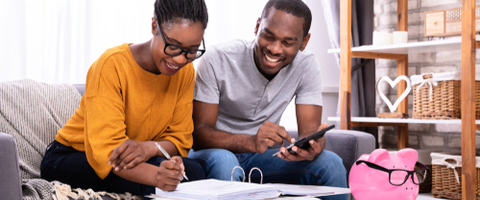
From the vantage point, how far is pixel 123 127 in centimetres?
135

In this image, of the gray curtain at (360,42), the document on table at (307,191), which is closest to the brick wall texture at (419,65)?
the gray curtain at (360,42)

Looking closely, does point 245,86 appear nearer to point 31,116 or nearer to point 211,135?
point 211,135

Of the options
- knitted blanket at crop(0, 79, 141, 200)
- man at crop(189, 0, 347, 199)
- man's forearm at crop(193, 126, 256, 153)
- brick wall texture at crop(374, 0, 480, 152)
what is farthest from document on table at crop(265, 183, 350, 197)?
brick wall texture at crop(374, 0, 480, 152)

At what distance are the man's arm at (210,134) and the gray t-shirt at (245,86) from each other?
0.10 ft

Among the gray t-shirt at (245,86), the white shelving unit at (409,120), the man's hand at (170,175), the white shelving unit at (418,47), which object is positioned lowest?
the white shelving unit at (409,120)

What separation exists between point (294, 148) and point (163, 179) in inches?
16.7

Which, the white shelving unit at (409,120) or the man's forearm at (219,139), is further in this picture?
the white shelving unit at (409,120)

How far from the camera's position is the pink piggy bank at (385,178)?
1.17 metres

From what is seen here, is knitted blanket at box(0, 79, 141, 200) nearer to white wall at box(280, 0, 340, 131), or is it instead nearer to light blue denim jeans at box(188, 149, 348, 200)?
light blue denim jeans at box(188, 149, 348, 200)

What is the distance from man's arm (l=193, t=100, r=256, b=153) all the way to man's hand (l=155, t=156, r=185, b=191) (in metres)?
0.51

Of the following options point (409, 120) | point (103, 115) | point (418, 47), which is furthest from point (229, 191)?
point (418, 47)

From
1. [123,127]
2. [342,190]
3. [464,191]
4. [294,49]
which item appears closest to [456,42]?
[464,191]

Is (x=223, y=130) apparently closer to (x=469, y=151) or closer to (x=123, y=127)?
(x=123, y=127)

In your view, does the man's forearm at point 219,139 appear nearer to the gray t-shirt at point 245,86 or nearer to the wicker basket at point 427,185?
the gray t-shirt at point 245,86
